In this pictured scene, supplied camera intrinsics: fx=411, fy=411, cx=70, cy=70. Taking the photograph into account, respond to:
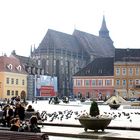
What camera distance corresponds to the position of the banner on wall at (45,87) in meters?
92.0

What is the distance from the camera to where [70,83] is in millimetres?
118750

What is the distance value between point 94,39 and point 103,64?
125 ft

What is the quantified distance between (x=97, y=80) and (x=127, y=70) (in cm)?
976

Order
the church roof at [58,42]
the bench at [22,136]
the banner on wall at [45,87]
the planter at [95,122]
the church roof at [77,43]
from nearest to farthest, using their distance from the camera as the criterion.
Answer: the bench at [22,136] → the planter at [95,122] → the banner on wall at [45,87] → the church roof at [58,42] → the church roof at [77,43]

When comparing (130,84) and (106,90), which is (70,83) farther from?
(130,84)

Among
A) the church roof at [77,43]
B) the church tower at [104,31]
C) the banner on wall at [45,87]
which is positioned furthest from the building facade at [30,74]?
the church tower at [104,31]

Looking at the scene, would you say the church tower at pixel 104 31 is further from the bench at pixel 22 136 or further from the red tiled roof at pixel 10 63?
the bench at pixel 22 136

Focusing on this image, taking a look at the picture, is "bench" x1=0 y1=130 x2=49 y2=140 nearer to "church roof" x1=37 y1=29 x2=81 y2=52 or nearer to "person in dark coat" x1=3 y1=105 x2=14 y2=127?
"person in dark coat" x1=3 y1=105 x2=14 y2=127

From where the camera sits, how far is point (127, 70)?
301 ft

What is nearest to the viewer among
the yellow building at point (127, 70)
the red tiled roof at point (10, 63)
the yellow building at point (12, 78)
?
the yellow building at point (12, 78)

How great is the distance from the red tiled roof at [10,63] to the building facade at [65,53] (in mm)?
21031

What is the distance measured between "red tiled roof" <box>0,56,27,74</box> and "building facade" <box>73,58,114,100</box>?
1627cm

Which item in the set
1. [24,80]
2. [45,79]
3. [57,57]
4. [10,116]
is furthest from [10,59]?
[10,116]

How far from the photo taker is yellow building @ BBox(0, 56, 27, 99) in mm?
82438
